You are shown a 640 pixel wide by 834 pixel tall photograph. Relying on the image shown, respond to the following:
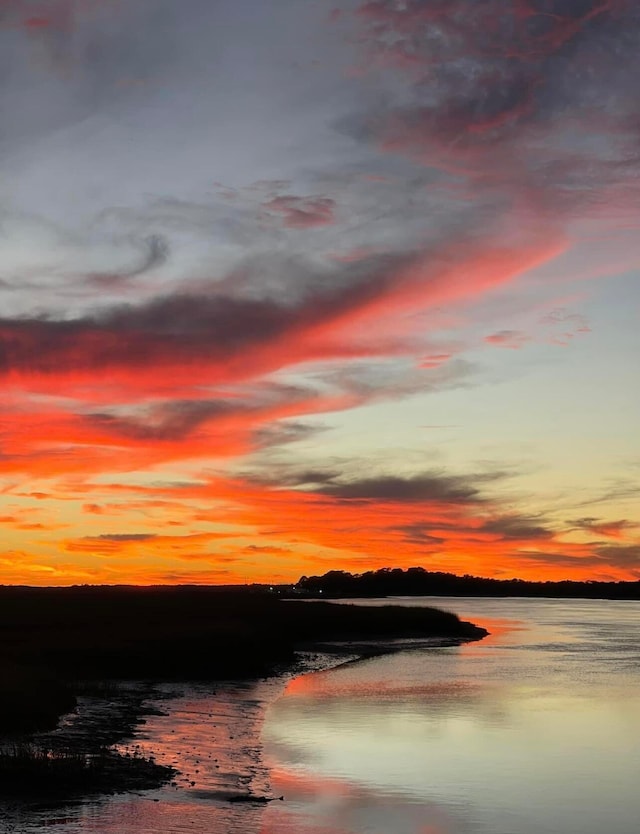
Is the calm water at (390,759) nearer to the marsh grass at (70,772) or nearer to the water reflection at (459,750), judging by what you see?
the water reflection at (459,750)

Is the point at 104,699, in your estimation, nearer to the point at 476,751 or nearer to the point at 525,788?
the point at 476,751

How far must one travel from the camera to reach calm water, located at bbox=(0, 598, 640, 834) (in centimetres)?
2339

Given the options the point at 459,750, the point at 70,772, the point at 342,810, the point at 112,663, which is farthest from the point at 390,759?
the point at 112,663

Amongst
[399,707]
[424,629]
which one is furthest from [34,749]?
[424,629]

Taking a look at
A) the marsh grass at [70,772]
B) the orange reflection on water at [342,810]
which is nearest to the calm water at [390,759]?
the orange reflection on water at [342,810]

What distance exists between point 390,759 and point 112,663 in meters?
29.1

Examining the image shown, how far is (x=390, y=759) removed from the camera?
32812 millimetres

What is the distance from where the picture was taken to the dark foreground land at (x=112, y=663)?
26484mm

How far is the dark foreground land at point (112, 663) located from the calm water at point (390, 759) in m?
1.87

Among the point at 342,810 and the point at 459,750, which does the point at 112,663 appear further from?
the point at 342,810

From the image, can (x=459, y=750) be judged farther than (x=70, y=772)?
Yes

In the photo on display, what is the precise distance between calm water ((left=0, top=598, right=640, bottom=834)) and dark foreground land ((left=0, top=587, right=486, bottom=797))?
73.5 inches

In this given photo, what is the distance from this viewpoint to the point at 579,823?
25328mm

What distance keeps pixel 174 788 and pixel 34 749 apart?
587 centimetres
